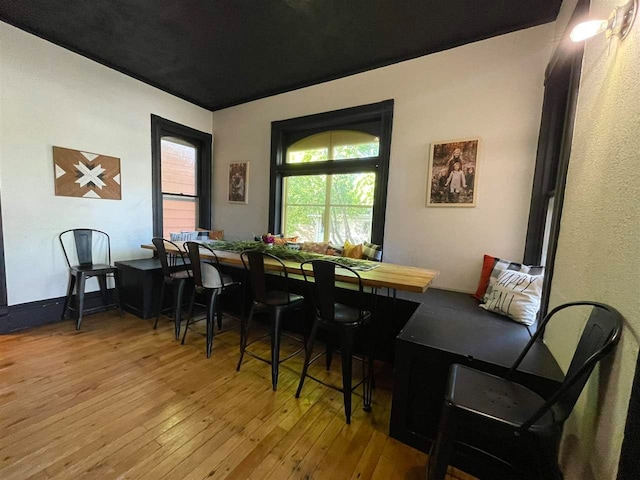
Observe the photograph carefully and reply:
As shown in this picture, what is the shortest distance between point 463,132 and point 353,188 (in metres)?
1.32

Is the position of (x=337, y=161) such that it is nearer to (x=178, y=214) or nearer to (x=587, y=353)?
(x=178, y=214)

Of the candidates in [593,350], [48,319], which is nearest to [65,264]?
[48,319]

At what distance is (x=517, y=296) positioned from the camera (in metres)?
1.88

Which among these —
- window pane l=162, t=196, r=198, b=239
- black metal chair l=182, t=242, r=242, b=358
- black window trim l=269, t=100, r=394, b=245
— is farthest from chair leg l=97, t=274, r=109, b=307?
black window trim l=269, t=100, r=394, b=245

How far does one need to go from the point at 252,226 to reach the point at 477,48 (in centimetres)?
346

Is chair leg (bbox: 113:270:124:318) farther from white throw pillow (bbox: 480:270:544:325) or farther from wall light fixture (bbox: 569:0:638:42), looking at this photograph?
wall light fixture (bbox: 569:0:638:42)

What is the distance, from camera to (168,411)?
1696 millimetres

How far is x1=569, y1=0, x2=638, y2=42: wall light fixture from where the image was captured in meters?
0.92

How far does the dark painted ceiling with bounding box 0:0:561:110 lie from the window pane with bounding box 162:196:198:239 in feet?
5.73

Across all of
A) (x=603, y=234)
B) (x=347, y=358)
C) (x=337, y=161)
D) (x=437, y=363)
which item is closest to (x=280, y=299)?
(x=347, y=358)

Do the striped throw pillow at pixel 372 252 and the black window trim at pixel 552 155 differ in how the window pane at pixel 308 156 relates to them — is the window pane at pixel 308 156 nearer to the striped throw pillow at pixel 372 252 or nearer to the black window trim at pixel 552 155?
the striped throw pillow at pixel 372 252

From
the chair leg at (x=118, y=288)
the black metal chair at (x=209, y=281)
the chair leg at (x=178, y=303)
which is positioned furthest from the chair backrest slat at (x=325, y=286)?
the chair leg at (x=118, y=288)

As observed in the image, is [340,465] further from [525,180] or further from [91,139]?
[91,139]

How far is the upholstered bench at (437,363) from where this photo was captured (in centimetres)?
129
